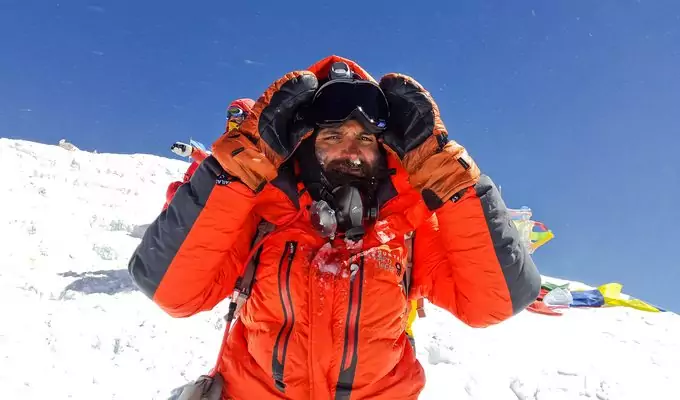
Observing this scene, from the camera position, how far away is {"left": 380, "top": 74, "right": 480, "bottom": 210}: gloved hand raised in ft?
8.12

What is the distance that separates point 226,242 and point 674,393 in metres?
6.46

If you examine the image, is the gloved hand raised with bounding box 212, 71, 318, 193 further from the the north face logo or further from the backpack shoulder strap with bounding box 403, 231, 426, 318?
the backpack shoulder strap with bounding box 403, 231, 426, 318

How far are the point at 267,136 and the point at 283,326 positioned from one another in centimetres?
99

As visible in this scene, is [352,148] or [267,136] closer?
[267,136]

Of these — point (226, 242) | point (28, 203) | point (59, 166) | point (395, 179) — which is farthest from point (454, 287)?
point (59, 166)

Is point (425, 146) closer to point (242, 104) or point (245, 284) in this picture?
point (245, 284)

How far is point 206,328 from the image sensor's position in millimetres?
6211

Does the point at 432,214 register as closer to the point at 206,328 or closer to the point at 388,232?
the point at 388,232

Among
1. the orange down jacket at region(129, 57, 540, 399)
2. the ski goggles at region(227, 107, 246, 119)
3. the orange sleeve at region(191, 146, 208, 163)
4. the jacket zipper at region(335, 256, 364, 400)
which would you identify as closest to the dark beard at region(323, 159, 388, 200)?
the orange down jacket at region(129, 57, 540, 399)

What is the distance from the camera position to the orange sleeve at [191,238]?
2428 millimetres

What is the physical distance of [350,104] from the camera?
289 cm

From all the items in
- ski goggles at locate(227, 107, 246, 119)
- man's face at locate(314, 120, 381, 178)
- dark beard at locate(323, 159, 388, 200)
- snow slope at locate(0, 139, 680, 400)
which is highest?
ski goggles at locate(227, 107, 246, 119)

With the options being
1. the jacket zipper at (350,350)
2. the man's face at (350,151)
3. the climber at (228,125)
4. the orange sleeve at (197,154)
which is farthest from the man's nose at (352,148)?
the orange sleeve at (197,154)

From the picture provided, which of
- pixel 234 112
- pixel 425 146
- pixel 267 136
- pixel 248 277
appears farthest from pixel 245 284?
pixel 234 112
